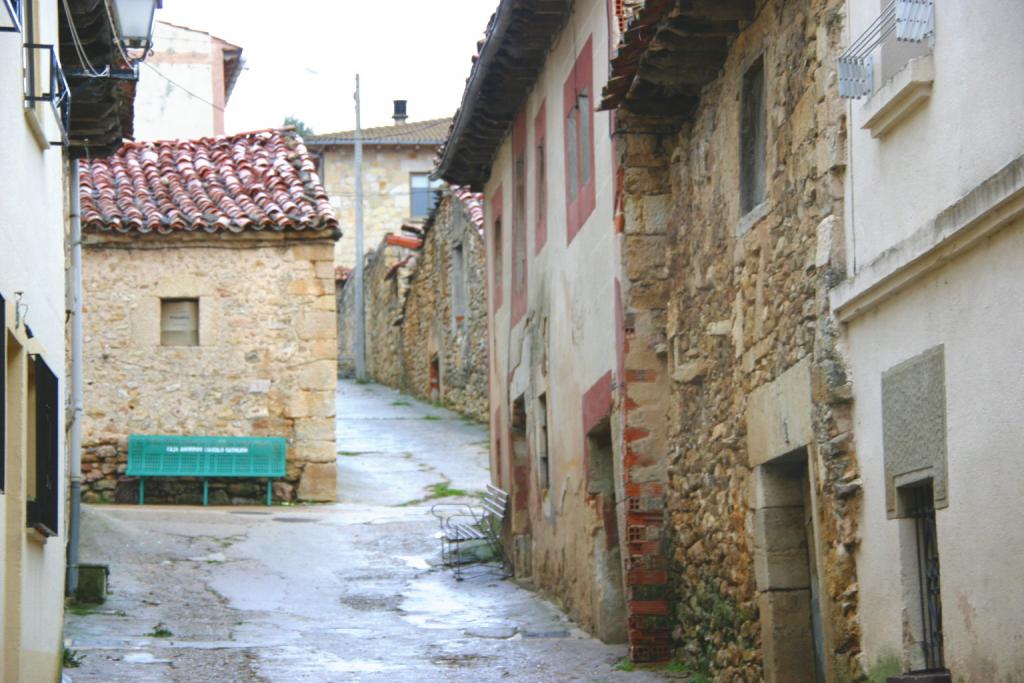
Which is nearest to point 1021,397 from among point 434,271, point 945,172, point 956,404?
point 956,404

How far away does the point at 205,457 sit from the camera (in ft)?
70.3

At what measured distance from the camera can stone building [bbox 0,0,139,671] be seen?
7957 millimetres

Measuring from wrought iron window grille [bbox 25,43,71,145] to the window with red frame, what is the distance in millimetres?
4332

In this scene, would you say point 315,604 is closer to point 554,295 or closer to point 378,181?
point 554,295

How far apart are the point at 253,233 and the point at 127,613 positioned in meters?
8.91

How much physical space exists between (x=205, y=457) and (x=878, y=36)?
15224 millimetres

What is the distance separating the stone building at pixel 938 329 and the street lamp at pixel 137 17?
4.44m

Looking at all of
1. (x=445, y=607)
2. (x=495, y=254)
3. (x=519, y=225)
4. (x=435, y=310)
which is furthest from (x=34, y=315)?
(x=435, y=310)

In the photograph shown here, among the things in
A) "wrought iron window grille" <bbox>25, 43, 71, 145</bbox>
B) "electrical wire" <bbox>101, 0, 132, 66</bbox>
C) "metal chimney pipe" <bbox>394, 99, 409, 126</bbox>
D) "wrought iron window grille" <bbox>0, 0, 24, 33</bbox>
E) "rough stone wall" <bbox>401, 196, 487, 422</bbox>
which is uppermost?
"metal chimney pipe" <bbox>394, 99, 409, 126</bbox>

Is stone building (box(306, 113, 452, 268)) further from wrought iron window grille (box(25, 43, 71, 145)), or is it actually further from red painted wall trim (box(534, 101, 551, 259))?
wrought iron window grille (box(25, 43, 71, 145))

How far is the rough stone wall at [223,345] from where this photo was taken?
21859 mm

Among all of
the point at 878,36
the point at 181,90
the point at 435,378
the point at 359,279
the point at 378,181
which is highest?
the point at 378,181

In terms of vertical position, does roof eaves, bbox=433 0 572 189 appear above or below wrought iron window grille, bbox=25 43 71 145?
above

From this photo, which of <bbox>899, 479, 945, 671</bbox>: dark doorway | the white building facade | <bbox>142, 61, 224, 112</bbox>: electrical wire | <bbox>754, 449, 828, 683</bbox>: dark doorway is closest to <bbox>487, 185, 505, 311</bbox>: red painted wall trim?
the white building facade
